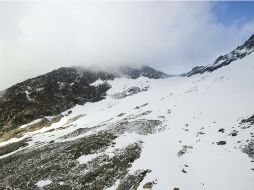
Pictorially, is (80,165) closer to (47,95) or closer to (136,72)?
(47,95)

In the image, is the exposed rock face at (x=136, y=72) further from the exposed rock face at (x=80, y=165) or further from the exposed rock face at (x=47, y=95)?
the exposed rock face at (x=80, y=165)

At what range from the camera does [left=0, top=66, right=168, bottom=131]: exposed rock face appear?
97625 millimetres

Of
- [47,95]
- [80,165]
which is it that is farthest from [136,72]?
[80,165]

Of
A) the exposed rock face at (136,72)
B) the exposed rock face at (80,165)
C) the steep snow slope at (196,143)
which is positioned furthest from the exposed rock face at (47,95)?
the exposed rock face at (80,165)

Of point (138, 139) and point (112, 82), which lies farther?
point (112, 82)

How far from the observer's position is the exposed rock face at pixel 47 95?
97.6 meters

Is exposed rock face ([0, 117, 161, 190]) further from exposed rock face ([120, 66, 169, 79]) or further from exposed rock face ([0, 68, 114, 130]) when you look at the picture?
exposed rock face ([120, 66, 169, 79])

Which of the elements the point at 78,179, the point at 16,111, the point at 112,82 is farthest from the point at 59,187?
the point at 112,82

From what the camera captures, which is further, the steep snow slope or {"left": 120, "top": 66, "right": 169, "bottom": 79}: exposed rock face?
{"left": 120, "top": 66, "right": 169, "bottom": 79}: exposed rock face

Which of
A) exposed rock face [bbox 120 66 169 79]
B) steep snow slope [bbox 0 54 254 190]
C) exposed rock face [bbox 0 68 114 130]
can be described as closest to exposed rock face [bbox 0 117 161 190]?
steep snow slope [bbox 0 54 254 190]

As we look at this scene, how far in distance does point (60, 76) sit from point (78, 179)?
336ft

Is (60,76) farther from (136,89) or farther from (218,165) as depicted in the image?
(218,165)

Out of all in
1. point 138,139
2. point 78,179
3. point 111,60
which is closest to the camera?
point 78,179

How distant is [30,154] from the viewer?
4484 centimetres
